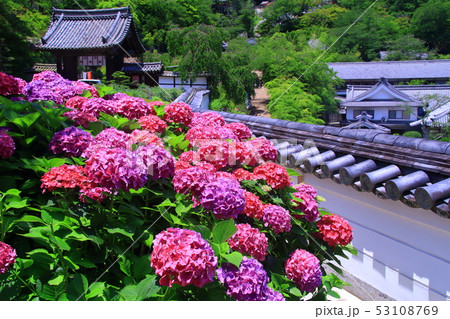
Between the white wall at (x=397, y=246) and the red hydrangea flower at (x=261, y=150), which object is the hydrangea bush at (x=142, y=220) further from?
the white wall at (x=397, y=246)

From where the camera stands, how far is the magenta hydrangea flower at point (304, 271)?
56.1 inches

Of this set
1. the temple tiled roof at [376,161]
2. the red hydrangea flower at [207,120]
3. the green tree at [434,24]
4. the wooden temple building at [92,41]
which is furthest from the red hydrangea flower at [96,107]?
the green tree at [434,24]

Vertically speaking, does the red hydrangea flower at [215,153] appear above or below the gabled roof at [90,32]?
below

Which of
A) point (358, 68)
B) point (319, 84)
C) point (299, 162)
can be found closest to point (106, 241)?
point (299, 162)

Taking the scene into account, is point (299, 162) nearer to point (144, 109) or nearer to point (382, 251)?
point (382, 251)

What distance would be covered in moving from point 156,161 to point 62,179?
Answer: 340mm

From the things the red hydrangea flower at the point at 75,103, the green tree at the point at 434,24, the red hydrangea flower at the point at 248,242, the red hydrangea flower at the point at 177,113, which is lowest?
the red hydrangea flower at the point at 248,242

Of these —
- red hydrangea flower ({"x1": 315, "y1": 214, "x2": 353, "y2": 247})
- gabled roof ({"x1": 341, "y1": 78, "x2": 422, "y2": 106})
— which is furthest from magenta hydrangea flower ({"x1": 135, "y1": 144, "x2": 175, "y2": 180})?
gabled roof ({"x1": 341, "y1": 78, "x2": 422, "y2": 106})

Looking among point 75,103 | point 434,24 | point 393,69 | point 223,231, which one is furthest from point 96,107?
point 434,24

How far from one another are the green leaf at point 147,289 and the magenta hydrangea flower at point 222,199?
320 mm

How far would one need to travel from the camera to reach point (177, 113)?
229 centimetres

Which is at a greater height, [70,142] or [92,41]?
[92,41]

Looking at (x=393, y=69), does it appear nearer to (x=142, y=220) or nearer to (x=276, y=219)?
(x=276, y=219)

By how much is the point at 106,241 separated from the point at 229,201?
474 millimetres
